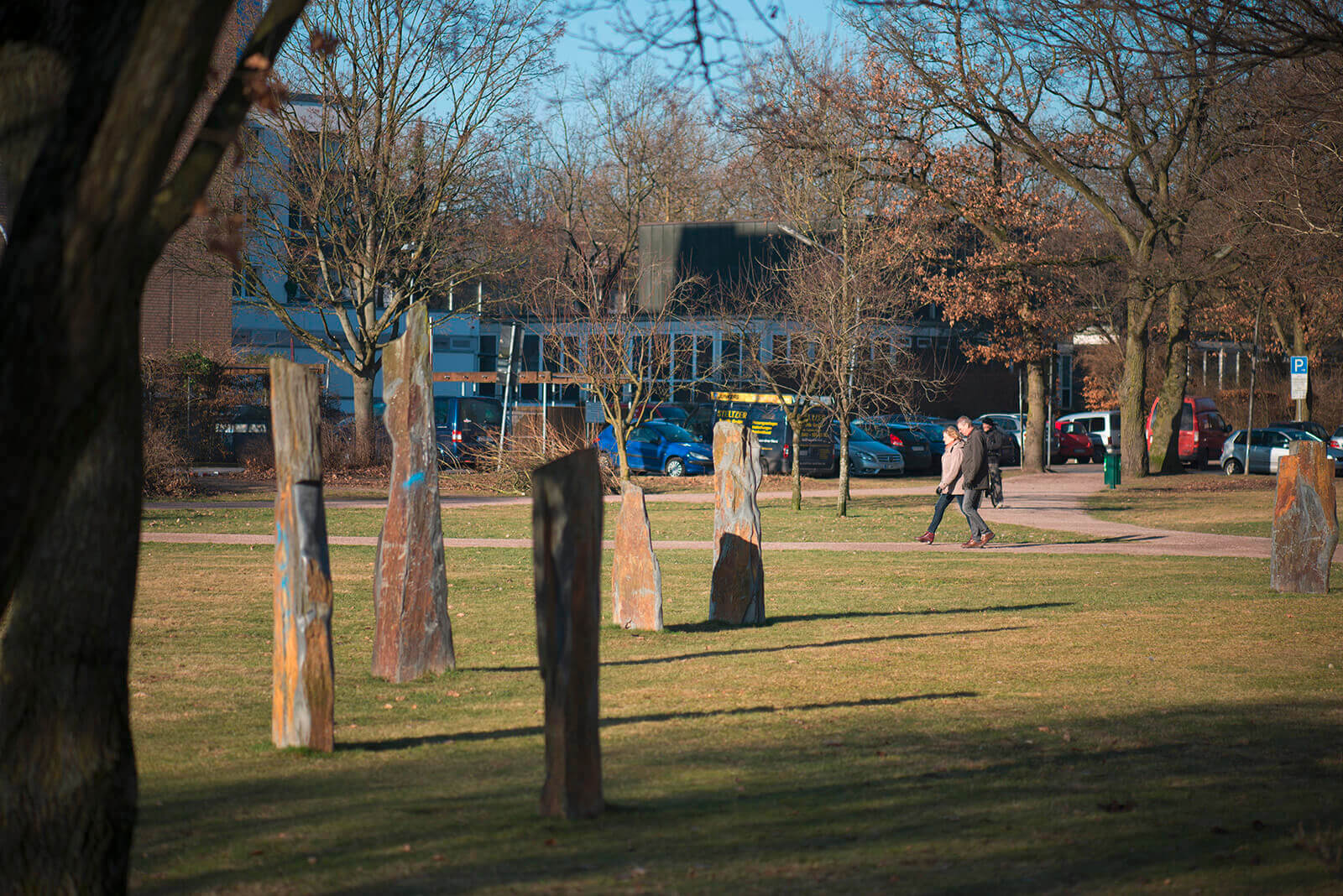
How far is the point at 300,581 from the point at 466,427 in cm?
2635

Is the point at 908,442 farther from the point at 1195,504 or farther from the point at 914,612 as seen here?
the point at 914,612

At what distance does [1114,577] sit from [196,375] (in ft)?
68.6

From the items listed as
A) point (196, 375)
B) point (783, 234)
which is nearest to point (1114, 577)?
point (196, 375)

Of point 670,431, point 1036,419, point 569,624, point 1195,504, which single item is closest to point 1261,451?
point 1036,419

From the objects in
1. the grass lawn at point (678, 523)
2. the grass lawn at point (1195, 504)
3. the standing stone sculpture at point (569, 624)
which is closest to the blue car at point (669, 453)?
the grass lawn at point (678, 523)

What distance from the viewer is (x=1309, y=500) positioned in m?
12.9

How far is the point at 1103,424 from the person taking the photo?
150ft

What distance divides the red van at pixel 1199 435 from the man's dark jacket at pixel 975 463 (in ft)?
86.2

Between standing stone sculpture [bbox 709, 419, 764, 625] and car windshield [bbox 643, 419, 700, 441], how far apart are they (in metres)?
22.5

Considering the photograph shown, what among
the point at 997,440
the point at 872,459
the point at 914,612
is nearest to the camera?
the point at 914,612

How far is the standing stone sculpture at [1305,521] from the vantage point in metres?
12.8

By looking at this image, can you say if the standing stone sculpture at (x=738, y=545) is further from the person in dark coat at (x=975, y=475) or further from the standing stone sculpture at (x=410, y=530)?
the person in dark coat at (x=975, y=475)

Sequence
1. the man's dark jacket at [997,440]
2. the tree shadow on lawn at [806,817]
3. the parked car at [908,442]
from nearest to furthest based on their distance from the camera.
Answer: the tree shadow on lawn at [806,817]
the man's dark jacket at [997,440]
the parked car at [908,442]

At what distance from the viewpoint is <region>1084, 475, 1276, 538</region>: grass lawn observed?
71.8ft
